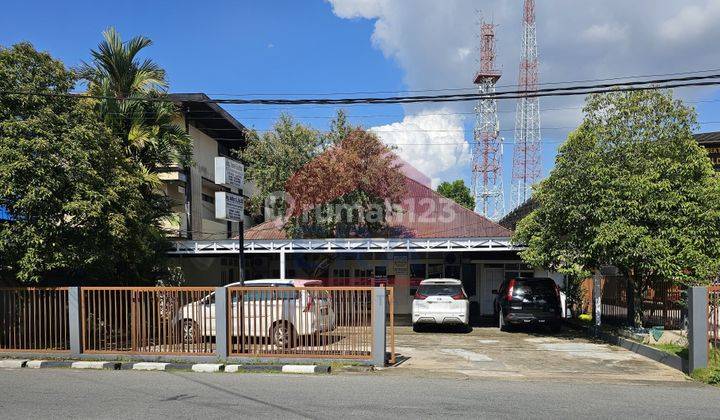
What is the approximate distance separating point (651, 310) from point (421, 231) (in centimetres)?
1095

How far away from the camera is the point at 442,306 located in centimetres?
1662

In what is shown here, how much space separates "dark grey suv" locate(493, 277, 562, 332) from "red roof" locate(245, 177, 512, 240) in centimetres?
652

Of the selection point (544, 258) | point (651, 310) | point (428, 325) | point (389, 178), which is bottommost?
point (428, 325)

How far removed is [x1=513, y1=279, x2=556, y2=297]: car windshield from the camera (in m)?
16.6

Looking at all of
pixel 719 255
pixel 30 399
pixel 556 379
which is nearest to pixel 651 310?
pixel 719 255

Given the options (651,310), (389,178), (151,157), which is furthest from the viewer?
(389,178)

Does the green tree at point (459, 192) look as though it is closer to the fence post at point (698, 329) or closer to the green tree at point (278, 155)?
the green tree at point (278, 155)

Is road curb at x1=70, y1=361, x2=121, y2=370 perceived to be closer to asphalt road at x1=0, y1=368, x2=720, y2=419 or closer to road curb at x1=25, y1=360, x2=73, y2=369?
road curb at x1=25, y1=360, x2=73, y2=369

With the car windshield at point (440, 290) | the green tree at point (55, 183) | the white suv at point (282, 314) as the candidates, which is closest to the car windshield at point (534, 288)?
the car windshield at point (440, 290)

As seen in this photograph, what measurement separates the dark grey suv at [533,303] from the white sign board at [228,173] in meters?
8.59

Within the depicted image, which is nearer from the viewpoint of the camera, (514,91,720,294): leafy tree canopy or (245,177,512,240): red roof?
(514,91,720,294): leafy tree canopy

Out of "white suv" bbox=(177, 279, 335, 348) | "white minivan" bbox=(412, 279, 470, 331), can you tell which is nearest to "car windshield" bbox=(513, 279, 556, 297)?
"white minivan" bbox=(412, 279, 470, 331)

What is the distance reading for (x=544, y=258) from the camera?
15.2 m

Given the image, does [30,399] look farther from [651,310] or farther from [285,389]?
[651,310]
